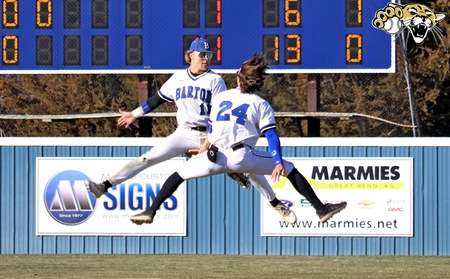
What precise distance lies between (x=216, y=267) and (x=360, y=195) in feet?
16.0

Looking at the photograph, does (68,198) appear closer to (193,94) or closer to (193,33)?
(193,33)

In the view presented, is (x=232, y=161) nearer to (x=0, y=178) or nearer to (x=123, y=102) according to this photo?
(x=0, y=178)

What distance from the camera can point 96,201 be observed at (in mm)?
27688

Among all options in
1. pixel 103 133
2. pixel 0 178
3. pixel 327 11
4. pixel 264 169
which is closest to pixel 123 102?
pixel 103 133

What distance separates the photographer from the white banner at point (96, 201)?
90.3 feet

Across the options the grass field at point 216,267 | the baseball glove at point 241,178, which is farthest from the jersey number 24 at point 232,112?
the grass field at point 216,267

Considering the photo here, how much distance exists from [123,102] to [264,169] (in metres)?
23.3

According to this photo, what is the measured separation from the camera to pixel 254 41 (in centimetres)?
2644

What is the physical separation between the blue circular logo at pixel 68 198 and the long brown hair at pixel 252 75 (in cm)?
1332

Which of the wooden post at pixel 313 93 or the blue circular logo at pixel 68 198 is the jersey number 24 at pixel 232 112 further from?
the blue circular logo at pixel 68 198

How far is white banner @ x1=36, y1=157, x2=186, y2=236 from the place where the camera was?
27516 mm

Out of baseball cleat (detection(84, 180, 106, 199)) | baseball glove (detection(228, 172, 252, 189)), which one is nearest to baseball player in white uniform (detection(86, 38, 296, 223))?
baseball glove (detection(228, 172, 252, 189))

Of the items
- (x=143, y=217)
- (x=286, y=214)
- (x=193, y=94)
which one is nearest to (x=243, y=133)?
(x=193, y=94)

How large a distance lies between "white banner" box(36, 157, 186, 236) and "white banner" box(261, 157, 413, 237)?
177 cm
